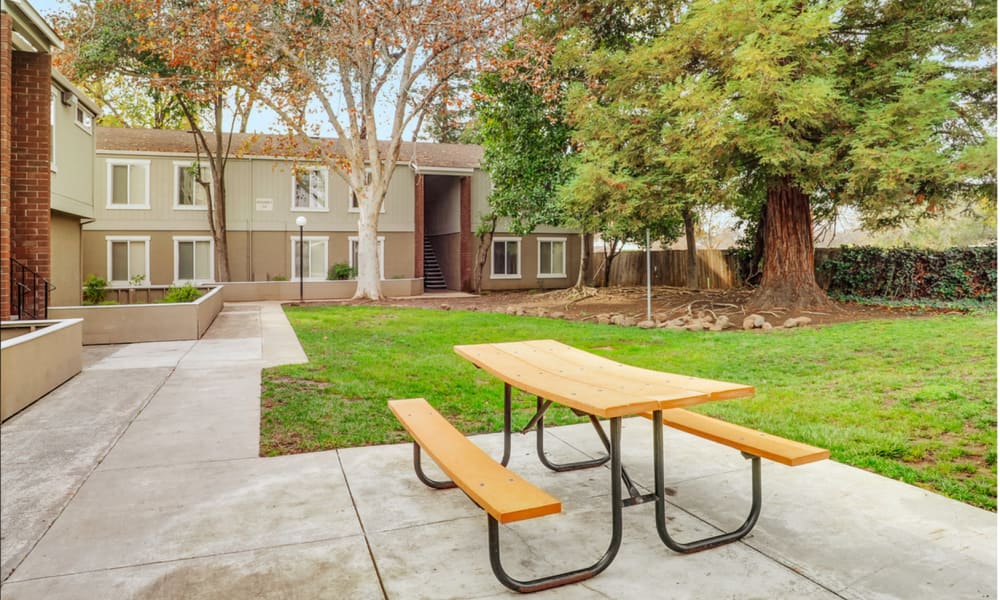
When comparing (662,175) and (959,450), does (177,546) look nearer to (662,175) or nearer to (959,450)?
(959,450)

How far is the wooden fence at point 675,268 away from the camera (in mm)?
18700

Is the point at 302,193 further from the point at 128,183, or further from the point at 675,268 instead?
the point at 675,268

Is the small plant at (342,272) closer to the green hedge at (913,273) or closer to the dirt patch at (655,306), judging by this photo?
the dirt patch at (655,306)

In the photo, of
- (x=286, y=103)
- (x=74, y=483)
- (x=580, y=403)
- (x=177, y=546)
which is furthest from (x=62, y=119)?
(x=580, y=403)

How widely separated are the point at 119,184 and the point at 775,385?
20.0 meters

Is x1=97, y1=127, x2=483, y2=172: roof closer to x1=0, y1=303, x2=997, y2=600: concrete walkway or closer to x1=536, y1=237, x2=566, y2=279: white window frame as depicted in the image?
x1=536, y1=237, x2=566, y2=279: white window frame

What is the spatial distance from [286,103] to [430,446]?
676 inches

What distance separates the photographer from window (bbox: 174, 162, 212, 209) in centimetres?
2031

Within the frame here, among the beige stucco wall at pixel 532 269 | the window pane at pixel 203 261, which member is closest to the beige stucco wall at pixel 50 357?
the window pane at pixel 203 261

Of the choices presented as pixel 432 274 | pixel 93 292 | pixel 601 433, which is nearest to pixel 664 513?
pixel 601 433

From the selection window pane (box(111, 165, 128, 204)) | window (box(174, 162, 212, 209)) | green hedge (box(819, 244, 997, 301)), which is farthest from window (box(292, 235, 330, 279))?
green hedge (box(819, 244, 997, 301))

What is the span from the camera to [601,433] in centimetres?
365

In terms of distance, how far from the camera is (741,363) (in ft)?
25.8

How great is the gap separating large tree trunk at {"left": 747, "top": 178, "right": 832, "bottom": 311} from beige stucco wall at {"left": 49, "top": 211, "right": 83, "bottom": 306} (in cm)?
1302
